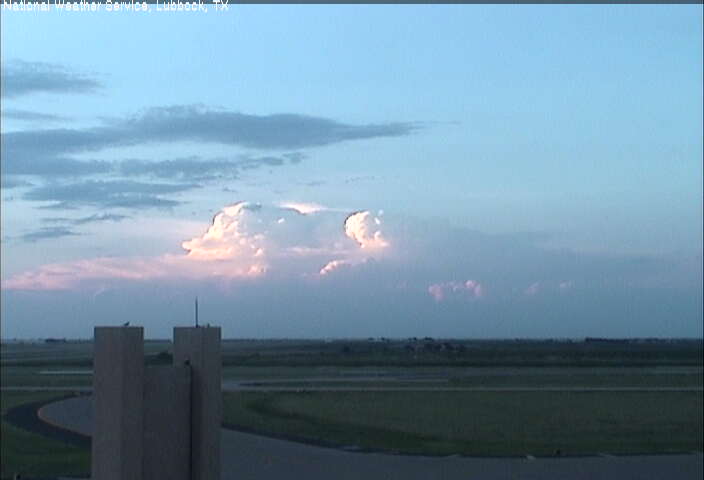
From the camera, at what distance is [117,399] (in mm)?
9578

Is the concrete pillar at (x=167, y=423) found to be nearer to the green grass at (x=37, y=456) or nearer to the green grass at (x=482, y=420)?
the green grass at (x=37, y=456)

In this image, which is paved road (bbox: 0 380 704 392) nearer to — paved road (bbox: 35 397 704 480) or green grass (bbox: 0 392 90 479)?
green grass (bbox: 0 392 90 479)

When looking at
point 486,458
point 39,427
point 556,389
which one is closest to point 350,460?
point 486,458

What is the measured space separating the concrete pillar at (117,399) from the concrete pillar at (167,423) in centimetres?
39

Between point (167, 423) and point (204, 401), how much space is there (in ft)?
1.44

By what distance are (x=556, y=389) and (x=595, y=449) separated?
25.5 m

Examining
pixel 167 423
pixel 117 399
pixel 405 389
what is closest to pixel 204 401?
pixel 167 423

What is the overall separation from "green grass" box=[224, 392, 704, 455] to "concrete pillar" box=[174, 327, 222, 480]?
18621 millimetres

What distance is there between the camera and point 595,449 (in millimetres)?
29766

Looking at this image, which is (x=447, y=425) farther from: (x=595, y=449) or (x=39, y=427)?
(x=39, y=427)

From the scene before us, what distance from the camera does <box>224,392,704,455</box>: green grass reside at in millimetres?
31031

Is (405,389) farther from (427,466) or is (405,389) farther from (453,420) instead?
(427,466)

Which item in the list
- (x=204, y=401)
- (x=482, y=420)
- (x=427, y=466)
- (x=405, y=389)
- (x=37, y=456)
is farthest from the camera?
(x=405, y=389)

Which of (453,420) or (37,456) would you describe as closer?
(37,456)
